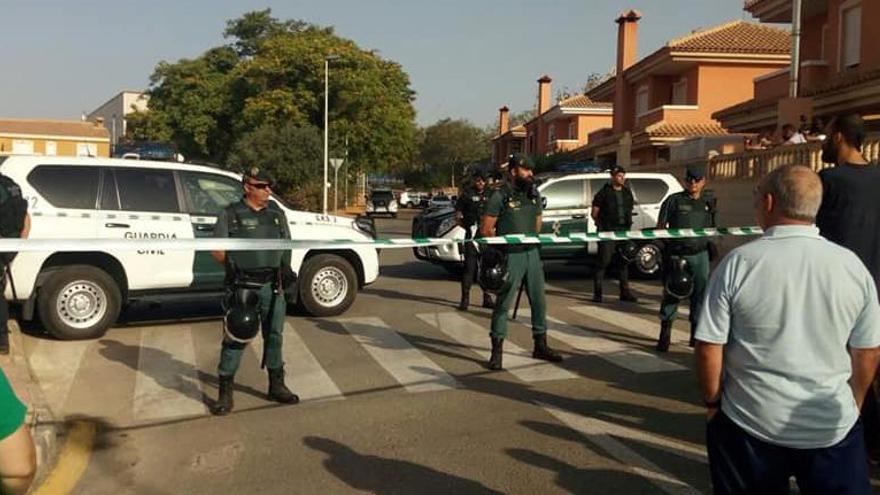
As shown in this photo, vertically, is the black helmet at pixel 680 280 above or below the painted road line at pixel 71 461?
above

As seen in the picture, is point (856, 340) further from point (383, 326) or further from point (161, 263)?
point (161, 263)

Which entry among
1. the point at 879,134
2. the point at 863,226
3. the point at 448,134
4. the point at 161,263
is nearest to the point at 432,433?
the point at 863,226

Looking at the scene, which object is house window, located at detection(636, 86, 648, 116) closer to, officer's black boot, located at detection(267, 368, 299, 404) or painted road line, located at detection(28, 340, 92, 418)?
painted road line, located at detection(28, 340, 92, 418)

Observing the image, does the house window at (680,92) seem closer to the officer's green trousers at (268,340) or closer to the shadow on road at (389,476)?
the officer's green trousers at (268,340)

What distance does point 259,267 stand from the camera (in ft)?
19.7

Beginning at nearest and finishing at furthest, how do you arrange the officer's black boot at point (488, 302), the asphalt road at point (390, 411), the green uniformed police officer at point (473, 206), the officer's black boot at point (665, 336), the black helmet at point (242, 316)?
the asphalt road at point (390, 411)
the black helmet at point (242, 316)
the officer's black boot at point (665, 336)
the officer's black boot at point (488, 302)
the green uniformed police officer at point (473, 206)

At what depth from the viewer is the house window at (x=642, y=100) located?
111 feet

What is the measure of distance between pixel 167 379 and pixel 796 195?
5692 millimetres

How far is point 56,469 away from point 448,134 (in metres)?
Answer: 82.3

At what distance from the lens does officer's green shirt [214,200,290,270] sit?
597cm

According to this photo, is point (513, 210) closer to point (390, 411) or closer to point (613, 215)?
point (390, 411)

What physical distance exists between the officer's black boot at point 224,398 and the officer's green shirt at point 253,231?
2.76ft

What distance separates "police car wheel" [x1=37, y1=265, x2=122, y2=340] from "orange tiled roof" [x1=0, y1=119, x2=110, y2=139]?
→ 3716 inches

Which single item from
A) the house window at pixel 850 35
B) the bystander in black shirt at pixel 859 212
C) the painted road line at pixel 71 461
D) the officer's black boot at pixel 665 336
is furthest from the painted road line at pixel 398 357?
the house window at pixel 850 35
